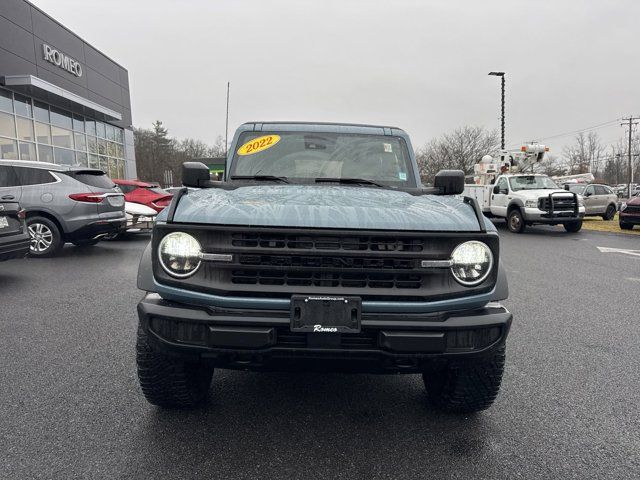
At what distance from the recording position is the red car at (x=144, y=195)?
12156mm

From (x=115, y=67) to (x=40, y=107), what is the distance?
9.55m

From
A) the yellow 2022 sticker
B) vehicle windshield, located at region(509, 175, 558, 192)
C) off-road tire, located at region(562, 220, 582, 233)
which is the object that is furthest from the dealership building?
off-road tire, located at region(562, 220, 582, 233)

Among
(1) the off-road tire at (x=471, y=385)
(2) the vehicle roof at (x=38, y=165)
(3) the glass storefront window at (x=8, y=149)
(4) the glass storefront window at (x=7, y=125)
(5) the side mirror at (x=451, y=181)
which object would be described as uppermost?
(4) the glass storefront window at (x=7, y=125)

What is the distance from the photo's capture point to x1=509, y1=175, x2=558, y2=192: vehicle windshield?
616 inches

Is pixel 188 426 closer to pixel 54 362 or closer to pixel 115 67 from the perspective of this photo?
pixel 54 362

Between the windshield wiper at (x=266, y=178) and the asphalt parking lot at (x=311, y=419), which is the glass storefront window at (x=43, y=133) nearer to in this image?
the asphalt parking lot at (x=311, y=419)

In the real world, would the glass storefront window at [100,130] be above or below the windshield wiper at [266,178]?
above

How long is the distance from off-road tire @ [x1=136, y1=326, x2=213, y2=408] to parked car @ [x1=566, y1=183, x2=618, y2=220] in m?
20.5

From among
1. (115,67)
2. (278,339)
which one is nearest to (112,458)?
(278,339)

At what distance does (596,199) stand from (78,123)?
2473 cm

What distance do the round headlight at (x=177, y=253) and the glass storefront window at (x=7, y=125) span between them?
60.5ft

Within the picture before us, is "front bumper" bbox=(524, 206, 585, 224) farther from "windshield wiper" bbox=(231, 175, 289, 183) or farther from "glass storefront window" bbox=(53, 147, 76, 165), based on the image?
"glass storefront window" bbox=(53, 147, 76, 165)

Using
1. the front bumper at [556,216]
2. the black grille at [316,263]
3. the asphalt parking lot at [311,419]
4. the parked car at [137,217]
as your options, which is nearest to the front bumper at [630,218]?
the front bumper at [556,216]

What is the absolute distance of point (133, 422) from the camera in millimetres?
2613
